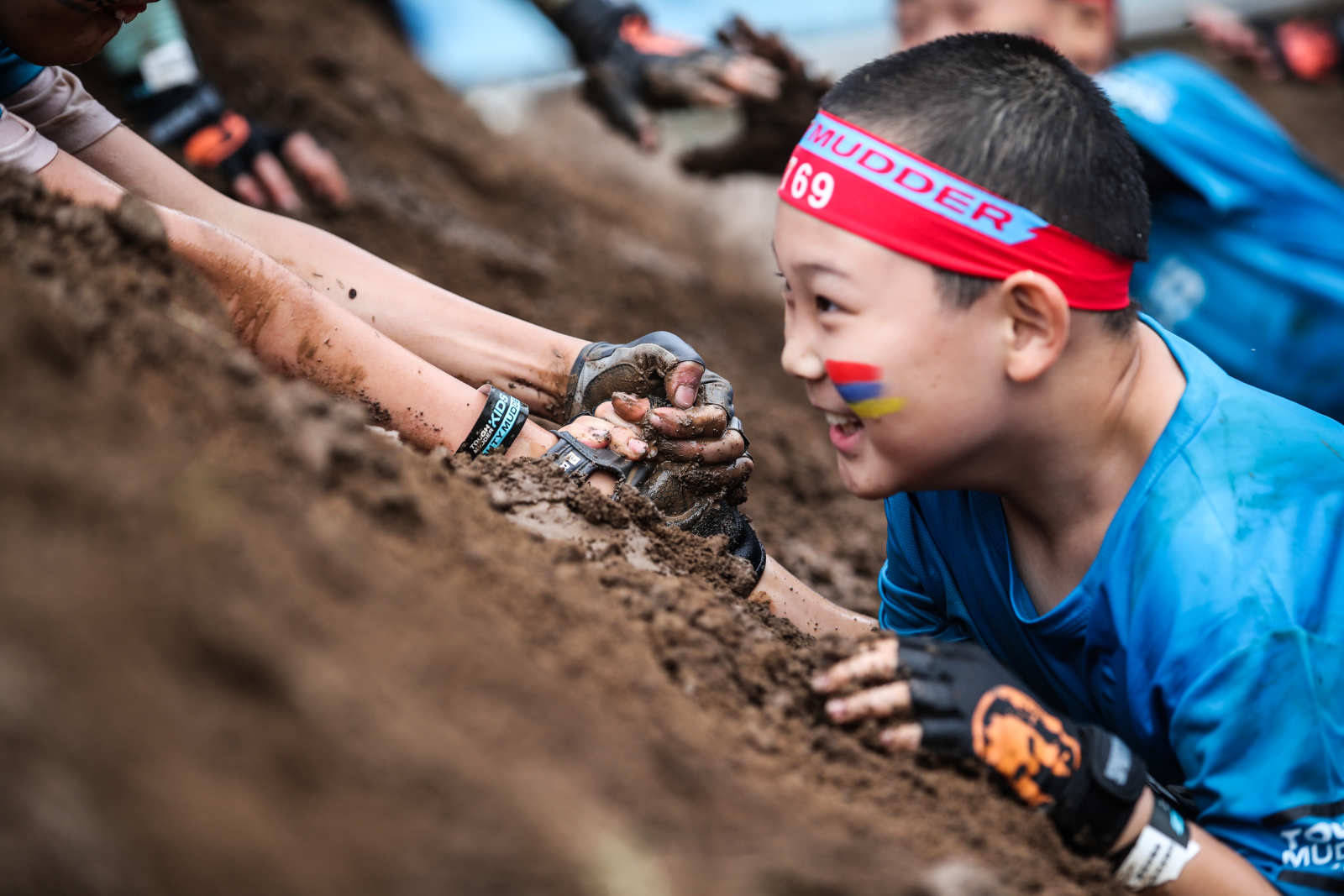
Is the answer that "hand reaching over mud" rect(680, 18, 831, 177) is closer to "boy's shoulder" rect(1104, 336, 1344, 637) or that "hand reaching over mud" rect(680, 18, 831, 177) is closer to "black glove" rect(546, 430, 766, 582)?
"black glove" rect(546, 430, 766, 582)

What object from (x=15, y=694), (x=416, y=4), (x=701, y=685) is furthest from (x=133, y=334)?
(x=416, y=4)

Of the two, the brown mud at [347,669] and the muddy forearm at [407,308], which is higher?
the muddy forearm at [407,308]

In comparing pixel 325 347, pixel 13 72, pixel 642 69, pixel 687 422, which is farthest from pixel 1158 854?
pixel 642 69

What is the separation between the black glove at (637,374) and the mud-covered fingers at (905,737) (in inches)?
28.2

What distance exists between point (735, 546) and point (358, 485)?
0.85 meters

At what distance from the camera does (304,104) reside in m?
4.07

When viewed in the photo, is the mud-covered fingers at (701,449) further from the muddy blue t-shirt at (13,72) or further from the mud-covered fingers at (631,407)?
the muddy blue t-shirt at (13,72)

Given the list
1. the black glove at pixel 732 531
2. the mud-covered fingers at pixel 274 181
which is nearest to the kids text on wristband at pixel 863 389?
the black glove at pixel 732 531

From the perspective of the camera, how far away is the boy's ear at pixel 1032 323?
1.46m

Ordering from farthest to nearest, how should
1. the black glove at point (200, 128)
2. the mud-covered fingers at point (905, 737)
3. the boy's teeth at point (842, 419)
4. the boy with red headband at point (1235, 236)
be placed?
the black glove at point (200, 128), the boy with red headband at point (1235, 236), the boy's teeth at point (842, 419), the mud-covered fingers at point (905, 737)

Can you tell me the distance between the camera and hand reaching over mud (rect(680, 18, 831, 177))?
3.85m

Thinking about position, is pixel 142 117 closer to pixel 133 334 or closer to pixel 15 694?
pixel 133 334

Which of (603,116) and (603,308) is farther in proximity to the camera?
(603,116)

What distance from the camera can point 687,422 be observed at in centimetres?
183
